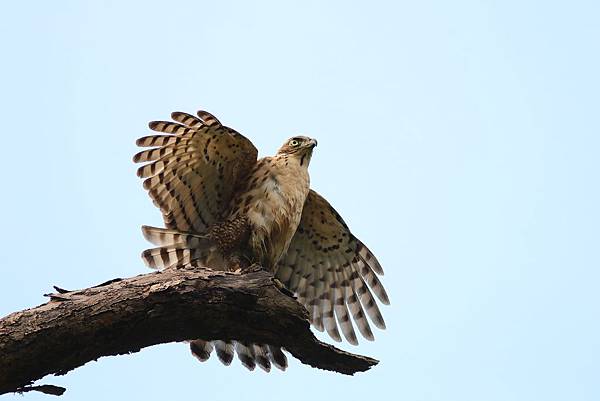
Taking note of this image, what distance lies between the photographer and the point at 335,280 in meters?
9.06

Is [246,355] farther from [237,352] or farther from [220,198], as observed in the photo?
[220,198]

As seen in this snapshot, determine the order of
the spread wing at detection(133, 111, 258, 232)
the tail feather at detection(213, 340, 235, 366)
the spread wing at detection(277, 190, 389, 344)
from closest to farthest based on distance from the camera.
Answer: the tail feather at detection(213, 340, 235, 366), the spread wing at detection(133, 111, 258, 232), the spread wing at detection(277, 190, 389, 344)

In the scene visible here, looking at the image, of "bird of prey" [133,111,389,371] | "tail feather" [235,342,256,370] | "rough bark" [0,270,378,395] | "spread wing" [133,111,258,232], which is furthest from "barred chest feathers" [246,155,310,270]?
"rough bark" [0,270,378,395]

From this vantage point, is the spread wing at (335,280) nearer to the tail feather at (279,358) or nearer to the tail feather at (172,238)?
the tail feather at (172,238)

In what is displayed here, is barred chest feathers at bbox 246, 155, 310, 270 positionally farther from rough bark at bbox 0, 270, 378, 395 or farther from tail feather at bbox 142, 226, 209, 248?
rough bark at bbox 0, 270, 378, 395

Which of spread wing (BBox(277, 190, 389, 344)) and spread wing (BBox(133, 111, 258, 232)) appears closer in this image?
spread wing (BBox(133, 111, 258, 232))

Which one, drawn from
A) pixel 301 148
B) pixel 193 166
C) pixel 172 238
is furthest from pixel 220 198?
pixel 301 148

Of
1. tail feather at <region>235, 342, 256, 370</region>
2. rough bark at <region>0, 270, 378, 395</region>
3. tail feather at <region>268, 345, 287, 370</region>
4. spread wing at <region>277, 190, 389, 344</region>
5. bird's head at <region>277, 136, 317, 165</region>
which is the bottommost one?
rough bark at <region>0, 270, 378, 395</region>

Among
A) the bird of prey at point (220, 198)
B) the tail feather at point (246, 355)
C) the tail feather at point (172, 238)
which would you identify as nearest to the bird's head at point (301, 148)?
the bird of prey at point (220, 198)

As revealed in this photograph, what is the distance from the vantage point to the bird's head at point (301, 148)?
8.42m

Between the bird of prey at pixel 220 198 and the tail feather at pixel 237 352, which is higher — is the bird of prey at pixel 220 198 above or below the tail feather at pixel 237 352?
above

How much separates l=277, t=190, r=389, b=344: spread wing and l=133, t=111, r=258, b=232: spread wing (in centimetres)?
112

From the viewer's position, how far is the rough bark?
201 inches

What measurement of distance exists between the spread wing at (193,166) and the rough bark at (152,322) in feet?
7.67
